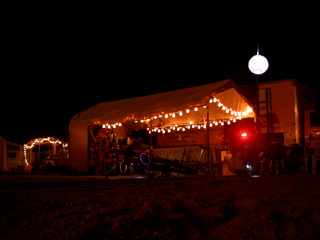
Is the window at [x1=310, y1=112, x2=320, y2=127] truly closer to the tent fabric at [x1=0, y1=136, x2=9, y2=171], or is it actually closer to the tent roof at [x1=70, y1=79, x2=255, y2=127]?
the tent roof at [x1=70, y1=79, x2=255, y2=127]

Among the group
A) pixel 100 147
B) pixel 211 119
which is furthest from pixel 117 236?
pixel 211 119

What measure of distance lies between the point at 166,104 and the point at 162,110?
344 millimetres

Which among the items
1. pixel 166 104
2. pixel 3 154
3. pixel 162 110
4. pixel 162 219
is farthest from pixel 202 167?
pixel 3 154

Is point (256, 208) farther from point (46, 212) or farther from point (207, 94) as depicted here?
point (207, 94)

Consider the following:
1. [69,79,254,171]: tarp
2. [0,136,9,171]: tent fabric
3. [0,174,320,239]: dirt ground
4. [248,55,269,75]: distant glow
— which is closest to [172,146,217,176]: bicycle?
[69,79,254,171]: tarp

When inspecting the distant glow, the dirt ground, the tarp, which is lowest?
the dirt ground

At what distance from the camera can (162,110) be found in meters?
10.2

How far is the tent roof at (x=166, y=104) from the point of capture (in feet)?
32.0

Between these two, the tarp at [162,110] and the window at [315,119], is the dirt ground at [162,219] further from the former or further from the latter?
the window at [315,119]

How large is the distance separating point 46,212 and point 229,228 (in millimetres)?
1777

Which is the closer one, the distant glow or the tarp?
the tarp

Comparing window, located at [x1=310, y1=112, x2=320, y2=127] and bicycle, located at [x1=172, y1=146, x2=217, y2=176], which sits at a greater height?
window, located at [x1=310, y1=112, x2=320, y2=127]

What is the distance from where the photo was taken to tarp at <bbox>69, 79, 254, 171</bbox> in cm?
988

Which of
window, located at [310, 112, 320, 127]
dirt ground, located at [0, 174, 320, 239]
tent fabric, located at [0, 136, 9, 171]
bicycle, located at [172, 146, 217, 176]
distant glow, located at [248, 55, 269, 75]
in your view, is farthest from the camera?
tent fabric, located at [0, 136, 9, 171]
